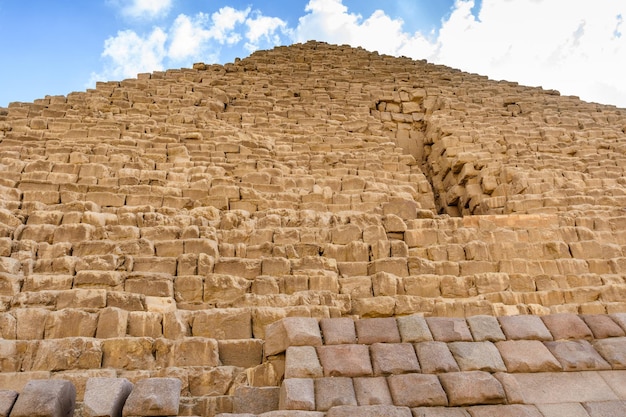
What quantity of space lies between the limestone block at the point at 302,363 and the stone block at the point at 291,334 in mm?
55

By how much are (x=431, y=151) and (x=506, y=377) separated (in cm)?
616

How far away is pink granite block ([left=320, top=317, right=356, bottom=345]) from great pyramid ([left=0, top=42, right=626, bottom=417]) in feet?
0.08

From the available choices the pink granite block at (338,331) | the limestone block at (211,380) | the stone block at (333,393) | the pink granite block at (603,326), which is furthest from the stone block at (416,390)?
the pink granite block at (603,326)

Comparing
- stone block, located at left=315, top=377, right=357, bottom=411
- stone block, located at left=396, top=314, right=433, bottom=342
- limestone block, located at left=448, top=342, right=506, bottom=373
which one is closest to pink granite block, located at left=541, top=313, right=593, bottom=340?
limestone block, located at left=448, top=342, right=506, bottom=373

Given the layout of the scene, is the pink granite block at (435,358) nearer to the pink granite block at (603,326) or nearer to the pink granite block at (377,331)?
the pink granite block at (377,331)

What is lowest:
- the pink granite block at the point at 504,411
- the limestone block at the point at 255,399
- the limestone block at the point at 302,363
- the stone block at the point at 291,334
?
the pink granite block at the point at 504,411

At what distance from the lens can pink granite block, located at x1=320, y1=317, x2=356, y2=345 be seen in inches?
138

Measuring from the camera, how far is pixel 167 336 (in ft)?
12.4

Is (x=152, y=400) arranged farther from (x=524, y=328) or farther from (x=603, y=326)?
(x=603, y=326)

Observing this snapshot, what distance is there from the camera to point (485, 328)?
370 centimetres

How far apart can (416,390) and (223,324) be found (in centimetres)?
164

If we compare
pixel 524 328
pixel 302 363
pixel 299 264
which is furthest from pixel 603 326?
pixel 299 264

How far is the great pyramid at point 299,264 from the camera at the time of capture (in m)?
3.23

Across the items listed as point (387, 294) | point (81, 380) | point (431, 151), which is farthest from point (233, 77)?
point (81, 380)
